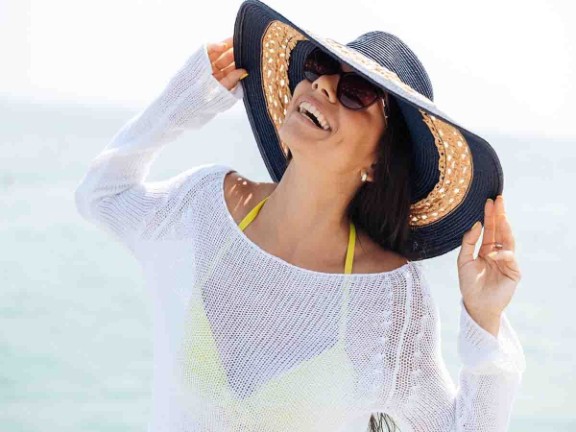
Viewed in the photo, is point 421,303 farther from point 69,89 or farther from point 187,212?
point 69,89

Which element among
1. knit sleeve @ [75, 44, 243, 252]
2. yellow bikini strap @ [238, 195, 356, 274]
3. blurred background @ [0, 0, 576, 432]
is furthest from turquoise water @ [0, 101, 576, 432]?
yellow bikini strap @ [238, 195, 356, 274]

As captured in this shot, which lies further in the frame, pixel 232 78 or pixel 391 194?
pixel 232 78

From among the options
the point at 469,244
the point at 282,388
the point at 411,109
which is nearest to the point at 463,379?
the point at 469,244

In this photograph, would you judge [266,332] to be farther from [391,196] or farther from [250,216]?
[391,196]

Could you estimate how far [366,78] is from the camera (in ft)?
7.94

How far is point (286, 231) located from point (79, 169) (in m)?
16.9

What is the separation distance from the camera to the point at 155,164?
2070cm

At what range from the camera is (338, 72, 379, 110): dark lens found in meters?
2.44

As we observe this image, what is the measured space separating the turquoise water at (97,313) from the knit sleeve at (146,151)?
4874mm

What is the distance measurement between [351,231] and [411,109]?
0.35m

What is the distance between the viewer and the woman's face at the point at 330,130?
8.03ft

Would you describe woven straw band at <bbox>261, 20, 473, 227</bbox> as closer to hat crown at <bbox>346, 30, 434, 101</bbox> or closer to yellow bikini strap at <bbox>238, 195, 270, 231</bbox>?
hat crown at <bbox>346, 30, 434, 101</bbox>

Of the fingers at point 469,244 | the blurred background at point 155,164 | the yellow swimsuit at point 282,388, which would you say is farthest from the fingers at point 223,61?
the fingers at point 469,244

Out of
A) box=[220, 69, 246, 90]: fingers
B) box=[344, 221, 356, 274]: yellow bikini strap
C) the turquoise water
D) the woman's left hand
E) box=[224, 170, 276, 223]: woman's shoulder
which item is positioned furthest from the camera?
the turquoise water
